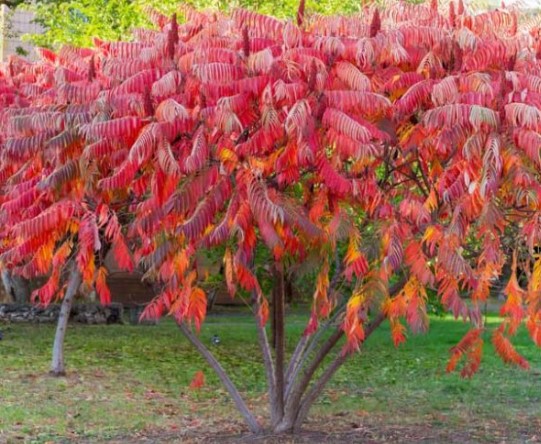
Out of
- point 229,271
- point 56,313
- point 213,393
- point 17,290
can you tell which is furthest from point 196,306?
point 17,290

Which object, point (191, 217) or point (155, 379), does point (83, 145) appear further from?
point (155, 379)

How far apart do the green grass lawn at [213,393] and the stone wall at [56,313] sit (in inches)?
82.8

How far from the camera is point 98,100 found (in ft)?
25.3

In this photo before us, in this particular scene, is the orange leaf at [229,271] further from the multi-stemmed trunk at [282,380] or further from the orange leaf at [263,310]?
the multi-stemmed trunk at [282,380]

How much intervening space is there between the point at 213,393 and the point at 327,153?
6923mm

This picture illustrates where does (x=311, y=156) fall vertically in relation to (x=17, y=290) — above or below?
above

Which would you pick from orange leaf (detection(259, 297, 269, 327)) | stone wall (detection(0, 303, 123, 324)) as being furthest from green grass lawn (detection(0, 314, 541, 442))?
orange leaf (detection(259, 297, 269, 327))

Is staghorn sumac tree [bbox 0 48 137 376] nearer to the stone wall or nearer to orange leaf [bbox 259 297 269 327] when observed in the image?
orange leaf [bbox 259 297 269 327]

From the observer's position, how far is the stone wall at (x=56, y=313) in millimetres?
23609

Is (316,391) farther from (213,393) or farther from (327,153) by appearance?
(213,393)

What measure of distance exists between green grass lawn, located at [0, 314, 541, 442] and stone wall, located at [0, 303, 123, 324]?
210 cm

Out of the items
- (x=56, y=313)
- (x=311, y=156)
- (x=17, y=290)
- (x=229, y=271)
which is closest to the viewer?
(x=311, y=156)

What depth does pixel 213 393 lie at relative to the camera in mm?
13828

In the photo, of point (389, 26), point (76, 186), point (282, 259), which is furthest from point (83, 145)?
point (389, 26)
